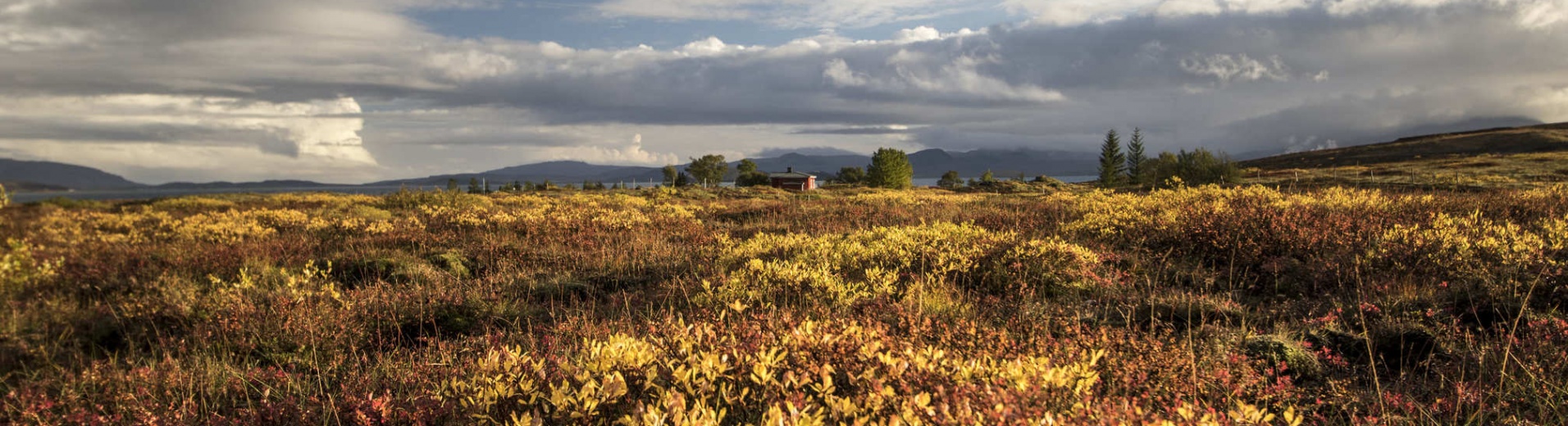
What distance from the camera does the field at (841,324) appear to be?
2484mm

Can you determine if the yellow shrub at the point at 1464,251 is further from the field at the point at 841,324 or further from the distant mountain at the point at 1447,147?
the distant mountain at the point at 1447,147

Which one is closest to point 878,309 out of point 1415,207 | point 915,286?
point 915,286

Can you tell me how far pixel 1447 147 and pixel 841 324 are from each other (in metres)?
134

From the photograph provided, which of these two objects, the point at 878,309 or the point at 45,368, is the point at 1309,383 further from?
the point at 45,368

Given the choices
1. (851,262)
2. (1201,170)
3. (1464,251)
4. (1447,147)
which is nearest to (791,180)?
(1201,170)

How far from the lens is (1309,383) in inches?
140

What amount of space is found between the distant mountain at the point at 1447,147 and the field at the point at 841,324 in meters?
90.0

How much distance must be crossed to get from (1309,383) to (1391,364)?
3.39ft

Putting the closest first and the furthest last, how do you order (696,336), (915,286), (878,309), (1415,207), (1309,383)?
1. (696,336)
2. (1309,383)
3. (878,309)
4. (915,286)
5. (1415,207)

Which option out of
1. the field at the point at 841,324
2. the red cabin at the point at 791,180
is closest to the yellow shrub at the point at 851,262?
the field at the point at 841,324

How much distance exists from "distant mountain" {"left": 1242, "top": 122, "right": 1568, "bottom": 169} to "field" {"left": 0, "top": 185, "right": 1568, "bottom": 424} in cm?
9000

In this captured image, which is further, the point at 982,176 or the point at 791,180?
the point at 791,180

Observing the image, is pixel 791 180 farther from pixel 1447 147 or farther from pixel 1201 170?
pixel 1447 147

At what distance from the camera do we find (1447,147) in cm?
9700
